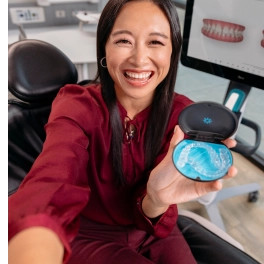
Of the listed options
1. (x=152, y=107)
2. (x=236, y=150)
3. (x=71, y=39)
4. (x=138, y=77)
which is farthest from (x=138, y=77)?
(x=71, y=39)

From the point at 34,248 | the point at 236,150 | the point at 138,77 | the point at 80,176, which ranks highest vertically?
the point at 138,77

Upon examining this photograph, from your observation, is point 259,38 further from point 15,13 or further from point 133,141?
point 15,13

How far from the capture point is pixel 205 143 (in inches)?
29.2

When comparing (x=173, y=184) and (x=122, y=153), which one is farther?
(x=122, y=153)

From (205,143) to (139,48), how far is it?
339mm

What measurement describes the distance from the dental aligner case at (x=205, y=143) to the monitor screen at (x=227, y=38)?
1.38 ft

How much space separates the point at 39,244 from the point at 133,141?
517 millimetres

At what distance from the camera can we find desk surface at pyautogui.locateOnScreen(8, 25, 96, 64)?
1994 millimetres

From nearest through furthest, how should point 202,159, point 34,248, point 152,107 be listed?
point 34,248
point 202,159
point 152,107

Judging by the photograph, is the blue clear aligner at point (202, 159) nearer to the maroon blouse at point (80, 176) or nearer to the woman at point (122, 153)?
the woman at point (122, 153)

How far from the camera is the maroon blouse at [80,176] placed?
1.81 ft

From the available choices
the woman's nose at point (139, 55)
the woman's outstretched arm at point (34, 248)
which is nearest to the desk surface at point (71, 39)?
the woman's nose at point (139, 55)

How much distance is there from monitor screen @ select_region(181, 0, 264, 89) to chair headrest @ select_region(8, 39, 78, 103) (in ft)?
1.89

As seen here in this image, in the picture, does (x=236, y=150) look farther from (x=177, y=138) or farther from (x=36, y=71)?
(x=36, y=71)
